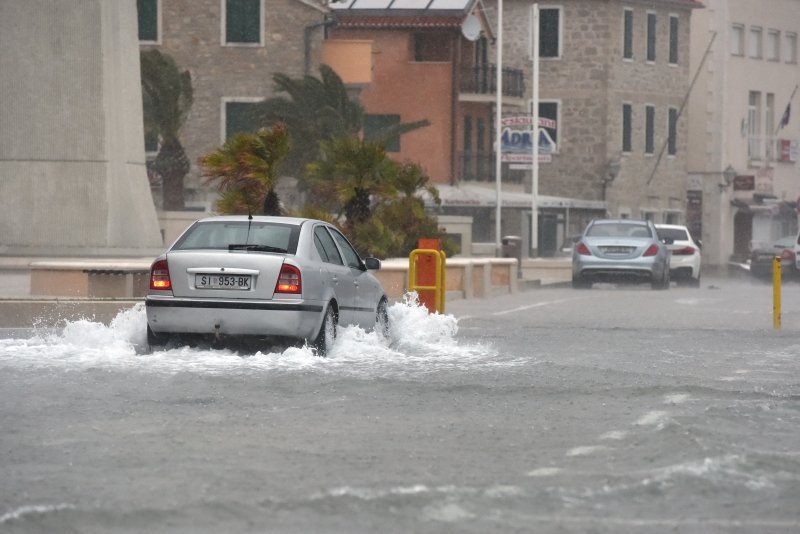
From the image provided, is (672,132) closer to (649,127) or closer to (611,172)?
(649,127)

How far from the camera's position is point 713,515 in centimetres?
838

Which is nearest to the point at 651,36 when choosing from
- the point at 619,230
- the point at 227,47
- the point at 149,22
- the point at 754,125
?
the point at 754,125

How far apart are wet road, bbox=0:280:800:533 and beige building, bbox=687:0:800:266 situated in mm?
63284

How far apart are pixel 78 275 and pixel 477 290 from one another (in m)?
12.6

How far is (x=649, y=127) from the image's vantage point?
253 feet

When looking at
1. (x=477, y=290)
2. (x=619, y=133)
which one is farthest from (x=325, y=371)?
(x=619, y=133)

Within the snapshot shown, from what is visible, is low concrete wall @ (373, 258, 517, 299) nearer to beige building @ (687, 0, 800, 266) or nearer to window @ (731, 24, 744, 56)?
beige building @ (687, 0, 800, 266)

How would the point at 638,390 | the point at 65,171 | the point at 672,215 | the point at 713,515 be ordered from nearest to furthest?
the point at 713,515 < the point at 638,390 < the point at 65,171 < the point at 672,215

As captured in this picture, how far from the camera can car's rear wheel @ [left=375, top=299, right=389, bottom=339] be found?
61.2 ft

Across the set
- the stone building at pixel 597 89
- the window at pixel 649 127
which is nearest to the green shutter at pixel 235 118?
the stone building at pixel 597 89

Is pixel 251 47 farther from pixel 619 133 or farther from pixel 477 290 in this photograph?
pixel 477 290

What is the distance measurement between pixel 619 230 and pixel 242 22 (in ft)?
75.0

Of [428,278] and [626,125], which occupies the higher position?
[626,125]

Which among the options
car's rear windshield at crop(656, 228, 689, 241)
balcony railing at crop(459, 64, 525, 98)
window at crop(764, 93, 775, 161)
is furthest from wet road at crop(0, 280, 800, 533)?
window at crop(764, 93, 775, 161)
